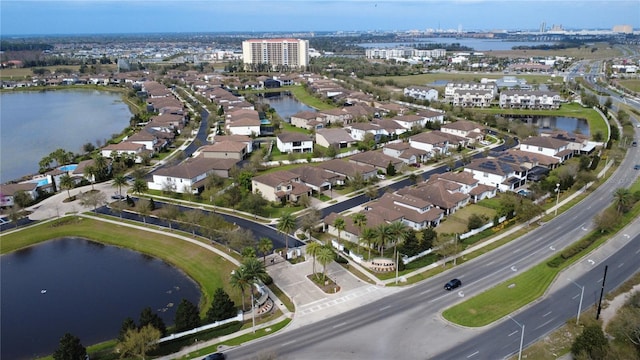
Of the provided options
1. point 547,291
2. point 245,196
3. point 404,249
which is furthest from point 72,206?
point 547,291

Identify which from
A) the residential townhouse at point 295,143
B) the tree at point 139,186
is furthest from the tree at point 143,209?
the residential townhouse at point 295,143

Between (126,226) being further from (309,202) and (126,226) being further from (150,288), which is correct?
(309,202)

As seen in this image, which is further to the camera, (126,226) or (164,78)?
(164,78)

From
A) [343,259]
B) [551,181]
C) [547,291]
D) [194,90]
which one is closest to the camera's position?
[547,291]

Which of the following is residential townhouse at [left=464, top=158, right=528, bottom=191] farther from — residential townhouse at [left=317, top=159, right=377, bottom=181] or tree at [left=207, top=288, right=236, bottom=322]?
tree at [left=207, top=288, right=236, bottom=322]

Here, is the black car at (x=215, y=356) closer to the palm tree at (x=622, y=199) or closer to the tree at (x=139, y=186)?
the tree at (x=139, y=186)

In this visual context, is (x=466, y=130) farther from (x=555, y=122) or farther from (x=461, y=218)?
(x=461, y=218)

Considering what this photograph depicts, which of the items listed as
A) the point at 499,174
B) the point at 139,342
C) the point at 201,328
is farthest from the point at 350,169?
the point at 139,342
